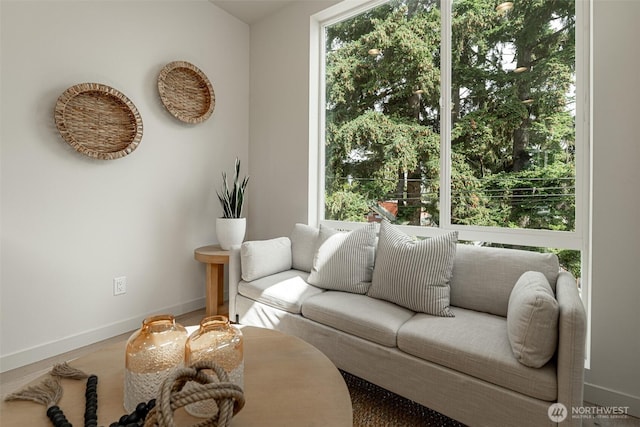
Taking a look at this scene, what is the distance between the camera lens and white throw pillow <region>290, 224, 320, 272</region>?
2.54 metres

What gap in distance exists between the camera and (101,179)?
232cm

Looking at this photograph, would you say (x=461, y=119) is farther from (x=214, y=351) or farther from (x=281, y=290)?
(x=214, y=351)

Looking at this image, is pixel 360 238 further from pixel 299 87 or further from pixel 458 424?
pixel 299 87

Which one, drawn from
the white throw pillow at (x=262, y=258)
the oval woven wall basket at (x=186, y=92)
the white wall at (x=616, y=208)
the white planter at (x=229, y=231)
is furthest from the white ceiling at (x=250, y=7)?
the white wall at (x=616, y=208)

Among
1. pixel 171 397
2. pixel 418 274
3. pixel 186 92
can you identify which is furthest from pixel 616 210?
pixel 186 92

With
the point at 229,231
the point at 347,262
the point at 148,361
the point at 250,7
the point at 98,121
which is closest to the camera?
the point at 148,361

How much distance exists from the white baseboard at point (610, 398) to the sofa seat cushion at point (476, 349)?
62 cm

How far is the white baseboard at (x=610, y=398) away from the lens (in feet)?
5.27

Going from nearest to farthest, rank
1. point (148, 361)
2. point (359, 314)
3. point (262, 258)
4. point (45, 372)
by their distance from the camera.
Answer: point (148, 361) < point (45, 372) < point (359, 314) < point (262, 258)

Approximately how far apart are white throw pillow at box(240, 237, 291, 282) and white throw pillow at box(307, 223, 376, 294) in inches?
13.8

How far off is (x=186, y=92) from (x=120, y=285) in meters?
1.68

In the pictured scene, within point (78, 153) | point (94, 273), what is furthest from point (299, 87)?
point (94, 273)

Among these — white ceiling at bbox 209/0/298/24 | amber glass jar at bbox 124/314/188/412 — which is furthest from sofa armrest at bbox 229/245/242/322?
→ white ceiling at bbox 209/0/298/24

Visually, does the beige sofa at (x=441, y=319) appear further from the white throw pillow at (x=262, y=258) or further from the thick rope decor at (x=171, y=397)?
the thick rope decor at (x=171, y=397)
